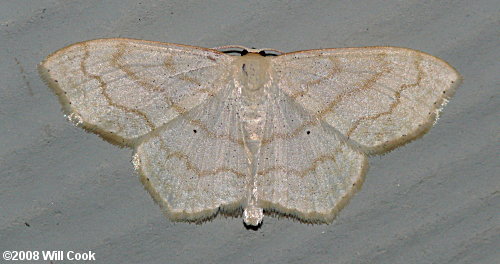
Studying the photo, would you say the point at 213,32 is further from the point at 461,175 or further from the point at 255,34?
the point at 461,175

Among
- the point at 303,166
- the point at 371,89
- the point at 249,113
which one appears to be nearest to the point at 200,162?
the point at 249,113

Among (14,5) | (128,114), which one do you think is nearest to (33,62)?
(14,5)

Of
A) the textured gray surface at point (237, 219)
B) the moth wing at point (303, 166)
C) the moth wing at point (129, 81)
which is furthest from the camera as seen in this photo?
the textured gray surface at point (237, 219)

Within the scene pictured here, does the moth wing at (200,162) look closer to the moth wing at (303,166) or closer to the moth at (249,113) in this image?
the moth at (249,113)

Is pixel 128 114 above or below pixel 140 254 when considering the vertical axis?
above

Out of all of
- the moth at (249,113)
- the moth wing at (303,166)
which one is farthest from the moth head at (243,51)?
the moth wing at (303,166)

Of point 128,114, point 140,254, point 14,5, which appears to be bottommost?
point 140,254
